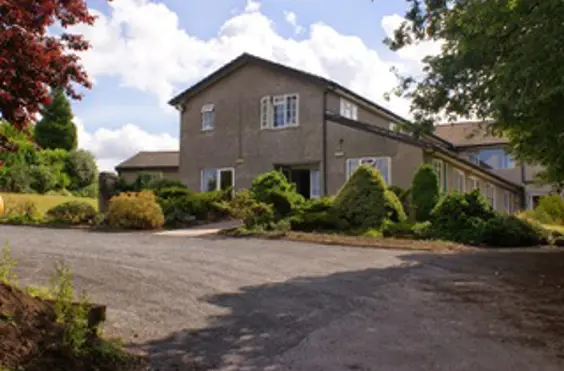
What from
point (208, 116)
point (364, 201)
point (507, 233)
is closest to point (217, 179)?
point (208, 116)

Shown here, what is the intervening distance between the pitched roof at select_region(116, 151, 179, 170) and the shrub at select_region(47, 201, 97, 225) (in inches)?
812

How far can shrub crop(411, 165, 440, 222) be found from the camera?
61.1 ft

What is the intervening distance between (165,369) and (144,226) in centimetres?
1381

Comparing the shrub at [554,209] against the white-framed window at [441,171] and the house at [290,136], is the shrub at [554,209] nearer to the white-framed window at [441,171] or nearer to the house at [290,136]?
the house at [290,136]

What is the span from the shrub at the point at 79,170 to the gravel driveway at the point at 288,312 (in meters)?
27.0

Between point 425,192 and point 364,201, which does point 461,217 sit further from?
point 364,201

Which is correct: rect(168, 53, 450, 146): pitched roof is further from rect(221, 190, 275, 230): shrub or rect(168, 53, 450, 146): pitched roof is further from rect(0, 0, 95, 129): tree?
rect(0, 0, 95, 129): tree

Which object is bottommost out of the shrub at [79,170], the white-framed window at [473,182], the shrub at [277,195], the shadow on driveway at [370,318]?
the shadow on driveway at [370,318]

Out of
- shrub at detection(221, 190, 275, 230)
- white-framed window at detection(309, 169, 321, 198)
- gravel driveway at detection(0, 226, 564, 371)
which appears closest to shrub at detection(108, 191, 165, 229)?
shrub at detection(221, 190, 275, 230)

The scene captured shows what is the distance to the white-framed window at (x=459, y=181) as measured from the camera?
24.3 m

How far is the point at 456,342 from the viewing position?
17.0ft

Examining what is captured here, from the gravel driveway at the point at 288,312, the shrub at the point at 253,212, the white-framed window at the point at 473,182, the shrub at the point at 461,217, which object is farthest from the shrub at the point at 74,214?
the white-framed window at the point at 473,182

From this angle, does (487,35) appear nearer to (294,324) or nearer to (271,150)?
(294,324)

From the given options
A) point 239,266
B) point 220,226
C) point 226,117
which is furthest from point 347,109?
point 239,266
